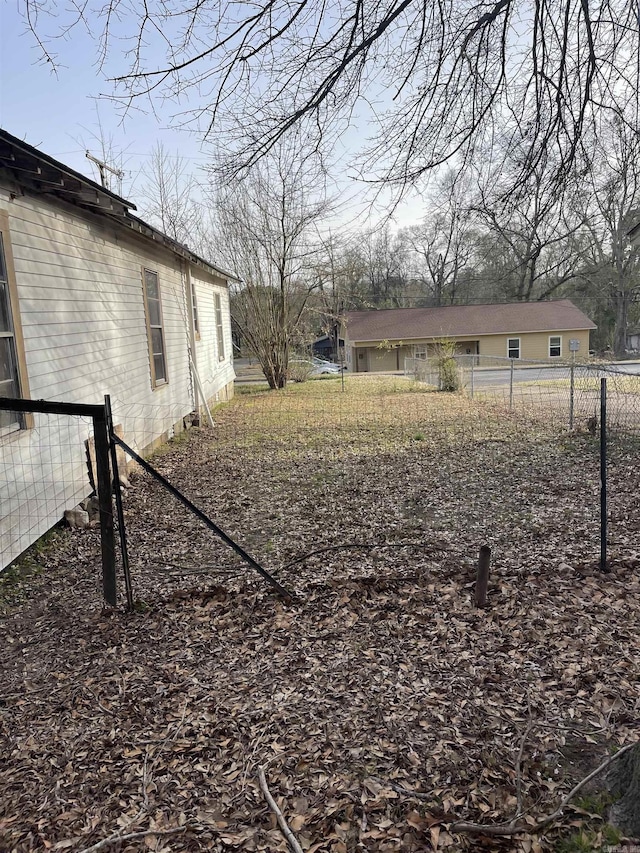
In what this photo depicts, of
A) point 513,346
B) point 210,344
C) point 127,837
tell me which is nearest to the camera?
point 127,837

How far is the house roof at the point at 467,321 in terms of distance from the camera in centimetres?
3120

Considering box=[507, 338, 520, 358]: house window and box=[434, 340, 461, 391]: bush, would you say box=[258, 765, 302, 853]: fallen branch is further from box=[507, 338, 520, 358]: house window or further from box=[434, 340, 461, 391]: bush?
box=[507, 338, 520, 358]: house window

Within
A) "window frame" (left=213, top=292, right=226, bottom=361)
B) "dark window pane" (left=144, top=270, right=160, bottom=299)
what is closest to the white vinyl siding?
"dark window pane" (left=144, top=270, right=160, bottom=299)

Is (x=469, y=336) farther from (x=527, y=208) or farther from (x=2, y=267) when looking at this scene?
(x=2, y=267)

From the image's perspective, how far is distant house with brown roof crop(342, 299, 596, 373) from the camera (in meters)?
31.2

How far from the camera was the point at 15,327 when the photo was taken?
452 centimetres

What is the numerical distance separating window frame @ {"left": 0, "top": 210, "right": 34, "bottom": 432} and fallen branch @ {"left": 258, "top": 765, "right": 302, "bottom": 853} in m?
3.38

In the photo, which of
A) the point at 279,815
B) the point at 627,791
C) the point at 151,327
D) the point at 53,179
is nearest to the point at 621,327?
the point at 151,327

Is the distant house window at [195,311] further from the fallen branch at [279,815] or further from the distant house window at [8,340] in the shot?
the fallen branch at [279,815]

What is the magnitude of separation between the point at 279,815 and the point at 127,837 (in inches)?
21.6

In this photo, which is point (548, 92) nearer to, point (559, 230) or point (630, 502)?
point (559, 230)

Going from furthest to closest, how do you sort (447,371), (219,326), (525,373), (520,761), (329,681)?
(525,373)
(447,371)
(219,326)
(329,681)
(520,761)

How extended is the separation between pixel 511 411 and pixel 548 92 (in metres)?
8.80

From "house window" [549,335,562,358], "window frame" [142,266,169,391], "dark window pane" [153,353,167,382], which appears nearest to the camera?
"window frame" [142,266,169,391]
